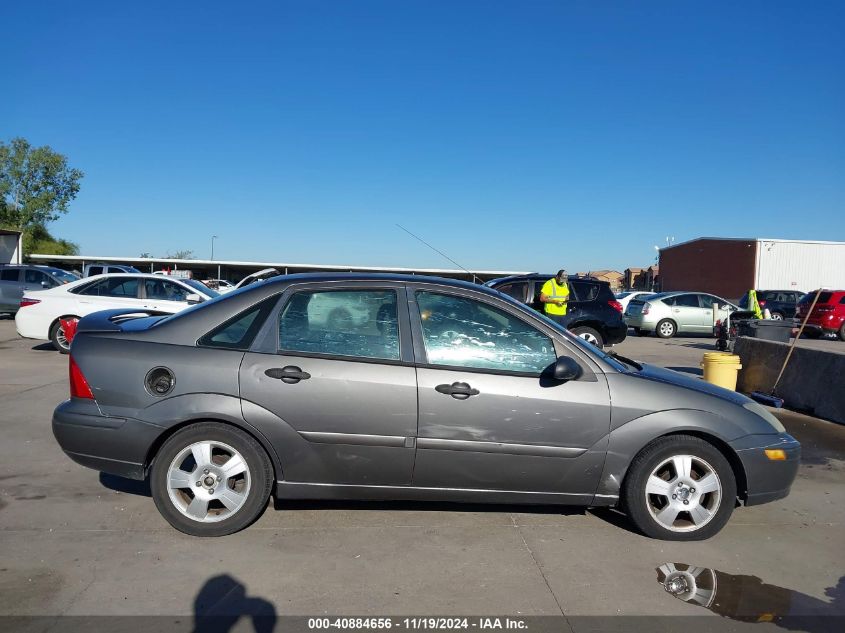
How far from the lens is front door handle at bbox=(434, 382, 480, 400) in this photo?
3.75 metres

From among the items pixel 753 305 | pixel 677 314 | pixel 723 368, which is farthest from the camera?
pixel 677 314

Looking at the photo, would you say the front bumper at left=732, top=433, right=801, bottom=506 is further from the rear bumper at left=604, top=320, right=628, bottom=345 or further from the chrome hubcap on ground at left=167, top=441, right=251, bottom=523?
the rear bumper at left=604, top=320, right=628, bottom=345

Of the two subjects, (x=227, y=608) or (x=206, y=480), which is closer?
(x=227, y=608)

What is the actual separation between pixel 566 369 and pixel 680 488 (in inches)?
42.5

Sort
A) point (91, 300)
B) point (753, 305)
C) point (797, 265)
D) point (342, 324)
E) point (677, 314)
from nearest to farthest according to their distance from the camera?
point (342, 324) < point (91, 300) < point (753, 305) < point (677, 314) < point (797, 265)

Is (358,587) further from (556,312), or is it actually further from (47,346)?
(47,346)

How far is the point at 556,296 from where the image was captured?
11.6m

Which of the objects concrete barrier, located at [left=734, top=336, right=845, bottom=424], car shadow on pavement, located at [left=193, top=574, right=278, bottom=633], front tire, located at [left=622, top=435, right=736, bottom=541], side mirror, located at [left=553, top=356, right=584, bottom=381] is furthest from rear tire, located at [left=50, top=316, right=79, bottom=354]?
concrete barrier, located at [left=734, top=336, right=845, bottom=424]

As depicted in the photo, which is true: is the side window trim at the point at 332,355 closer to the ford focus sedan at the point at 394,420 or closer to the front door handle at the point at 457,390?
the ford focus sedan at the point at 394,420

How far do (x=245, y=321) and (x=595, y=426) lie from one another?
7.49 feet

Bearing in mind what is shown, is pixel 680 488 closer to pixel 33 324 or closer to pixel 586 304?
pixel 586 304

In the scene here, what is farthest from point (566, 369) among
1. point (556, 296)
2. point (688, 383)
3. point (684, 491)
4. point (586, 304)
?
point (586, 304)

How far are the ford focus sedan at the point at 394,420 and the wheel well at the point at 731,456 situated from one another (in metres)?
0.01

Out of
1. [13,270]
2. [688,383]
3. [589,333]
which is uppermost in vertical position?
[13,270]
